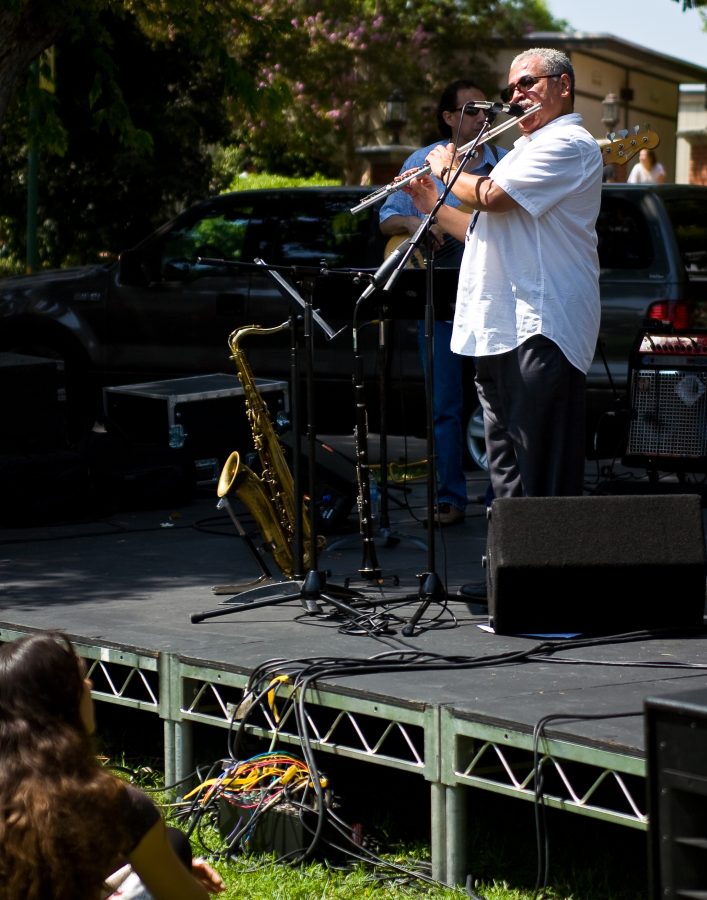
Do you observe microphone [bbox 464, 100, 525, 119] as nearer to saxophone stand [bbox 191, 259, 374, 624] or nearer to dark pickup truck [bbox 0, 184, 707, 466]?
saxophone stand [bbox 191, 259, 374, 624]

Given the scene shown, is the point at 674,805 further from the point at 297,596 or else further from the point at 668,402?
the point at 668,402

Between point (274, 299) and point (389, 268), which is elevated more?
point (389, 268)

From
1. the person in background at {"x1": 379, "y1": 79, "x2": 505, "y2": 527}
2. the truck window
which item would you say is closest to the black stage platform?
the person in background at {"x1": 379, "y1": 79, "x2": 505, "y2": 527}

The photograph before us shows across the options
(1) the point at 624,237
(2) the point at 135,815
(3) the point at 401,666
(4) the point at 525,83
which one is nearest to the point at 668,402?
(1) the point at 624,237

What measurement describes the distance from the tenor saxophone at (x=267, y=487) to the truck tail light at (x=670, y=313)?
2940 mm

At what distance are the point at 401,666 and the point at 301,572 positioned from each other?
111 cm

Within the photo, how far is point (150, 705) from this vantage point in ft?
14.8

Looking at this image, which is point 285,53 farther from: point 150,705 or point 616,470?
point 150,705

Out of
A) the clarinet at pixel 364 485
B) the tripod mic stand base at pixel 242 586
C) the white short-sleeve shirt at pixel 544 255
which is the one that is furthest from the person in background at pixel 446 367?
the white short-sleeve shirt at pixel 544 255

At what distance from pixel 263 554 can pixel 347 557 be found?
35 centimetres

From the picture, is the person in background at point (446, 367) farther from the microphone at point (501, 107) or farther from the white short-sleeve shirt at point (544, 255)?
the microphone at point (501, 107)

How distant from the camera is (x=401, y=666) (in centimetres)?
409

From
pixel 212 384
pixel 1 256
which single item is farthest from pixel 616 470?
pixel 1 256

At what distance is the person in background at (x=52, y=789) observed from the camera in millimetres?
2363
